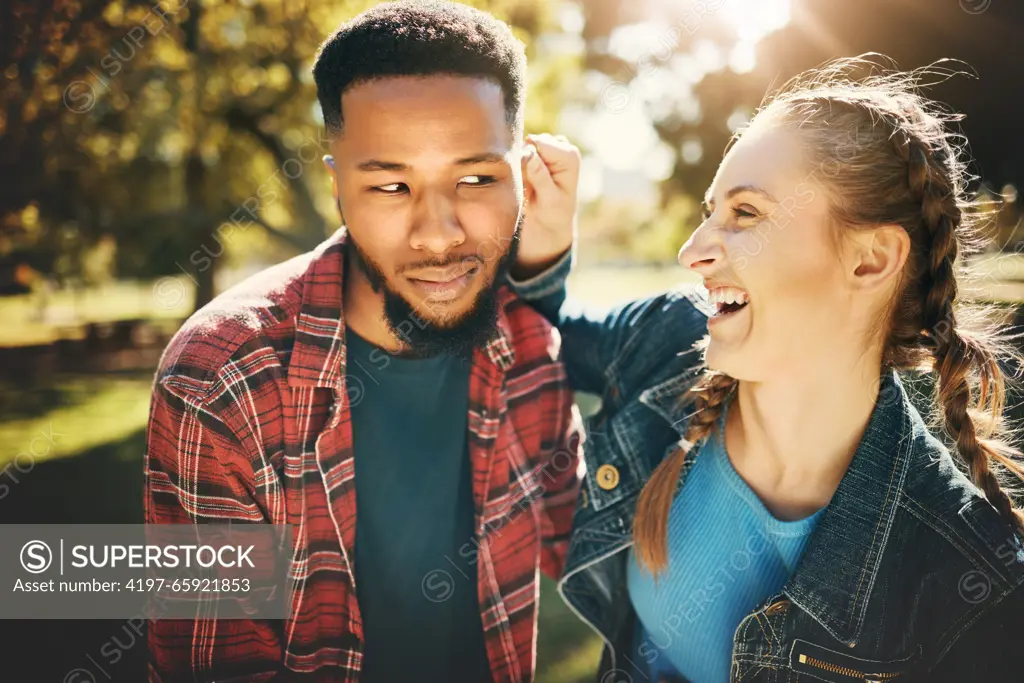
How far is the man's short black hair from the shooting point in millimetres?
2346

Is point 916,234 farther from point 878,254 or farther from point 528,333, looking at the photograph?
point 528,333

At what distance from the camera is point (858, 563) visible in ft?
6.67

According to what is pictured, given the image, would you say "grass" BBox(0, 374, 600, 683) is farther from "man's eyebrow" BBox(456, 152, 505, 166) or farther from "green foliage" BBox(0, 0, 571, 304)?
"man's eyebrow" BBox(456, 152, 505, 166)

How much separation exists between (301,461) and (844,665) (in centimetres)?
170

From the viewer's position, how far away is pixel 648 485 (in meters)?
2.36

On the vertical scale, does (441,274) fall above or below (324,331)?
above

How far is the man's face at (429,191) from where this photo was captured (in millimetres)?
2314

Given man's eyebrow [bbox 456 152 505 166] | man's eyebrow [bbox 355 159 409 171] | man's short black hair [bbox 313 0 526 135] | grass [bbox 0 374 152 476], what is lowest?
grass [bbox 0 374 152 476]

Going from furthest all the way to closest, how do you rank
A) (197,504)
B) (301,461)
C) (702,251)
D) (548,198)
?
(548,198) < (301,461) < (197,504) < (702,251)

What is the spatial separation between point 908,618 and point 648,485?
0.78 metres

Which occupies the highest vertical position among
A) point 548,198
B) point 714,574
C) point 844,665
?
point 548,198

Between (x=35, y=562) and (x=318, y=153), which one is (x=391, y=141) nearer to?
(x=35, y=562)

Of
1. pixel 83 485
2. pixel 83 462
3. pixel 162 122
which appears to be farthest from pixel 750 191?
pixel 83 462

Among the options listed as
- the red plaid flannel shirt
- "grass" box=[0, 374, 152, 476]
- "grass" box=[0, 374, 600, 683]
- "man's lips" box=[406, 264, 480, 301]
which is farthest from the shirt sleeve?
"grass" box=[0, 374, 152, 476]
